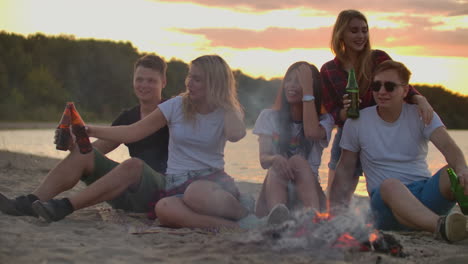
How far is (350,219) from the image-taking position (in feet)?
11.6

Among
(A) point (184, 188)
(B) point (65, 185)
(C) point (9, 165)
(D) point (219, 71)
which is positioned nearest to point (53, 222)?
(B) point (65, 185)

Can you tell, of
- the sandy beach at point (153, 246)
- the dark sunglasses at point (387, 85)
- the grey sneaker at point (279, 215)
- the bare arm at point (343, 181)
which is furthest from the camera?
the bare arm at point (343, 181)

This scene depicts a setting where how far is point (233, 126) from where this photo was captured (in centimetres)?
416

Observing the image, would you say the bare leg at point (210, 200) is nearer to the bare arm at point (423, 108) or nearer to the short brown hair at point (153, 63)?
the short brown hair at point (153, 63)

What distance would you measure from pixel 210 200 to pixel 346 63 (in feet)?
5.87

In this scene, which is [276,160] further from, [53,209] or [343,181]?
[53,209]

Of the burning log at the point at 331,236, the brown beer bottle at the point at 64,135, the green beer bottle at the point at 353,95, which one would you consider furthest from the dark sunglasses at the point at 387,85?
the brown beer bottle at the point at 64,135

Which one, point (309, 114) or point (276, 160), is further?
point (309, 114)

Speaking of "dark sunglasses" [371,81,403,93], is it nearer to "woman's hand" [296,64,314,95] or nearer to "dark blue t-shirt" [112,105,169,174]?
"woman's hand" [296,64,314,95]

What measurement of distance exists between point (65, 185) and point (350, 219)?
221cm

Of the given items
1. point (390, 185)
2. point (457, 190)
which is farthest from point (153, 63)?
point (457, 190)

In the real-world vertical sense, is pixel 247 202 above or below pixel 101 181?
below

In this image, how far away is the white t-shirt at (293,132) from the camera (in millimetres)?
4293

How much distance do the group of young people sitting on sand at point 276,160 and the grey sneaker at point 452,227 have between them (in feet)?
0.20
